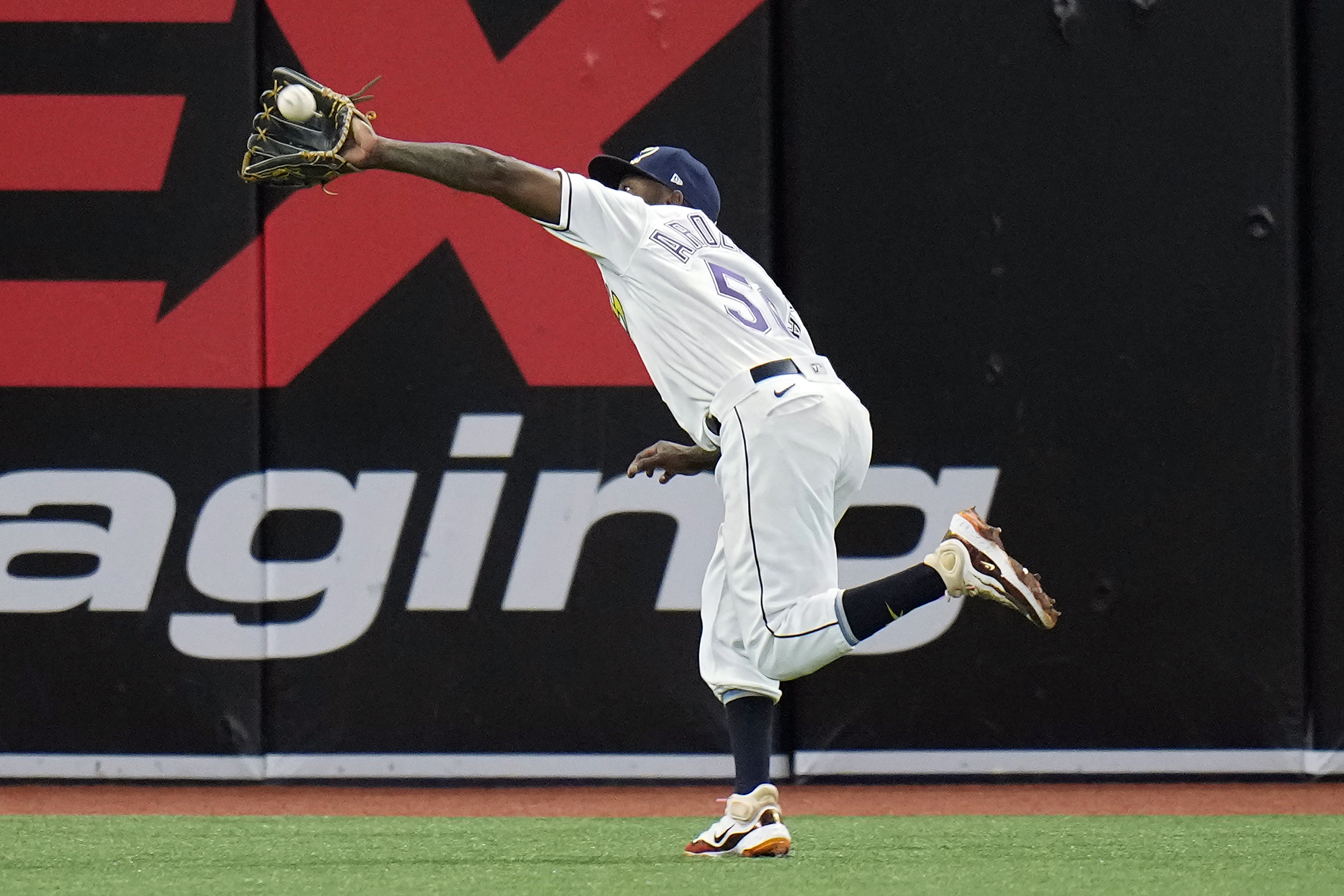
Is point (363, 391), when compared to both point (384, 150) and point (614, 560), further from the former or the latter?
point (384, 150)

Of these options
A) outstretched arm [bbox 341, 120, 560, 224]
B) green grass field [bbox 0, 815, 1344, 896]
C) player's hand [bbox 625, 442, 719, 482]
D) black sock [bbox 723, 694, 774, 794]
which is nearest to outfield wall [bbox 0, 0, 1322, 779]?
green grass field [bbox 0, 815, 1344, 896]

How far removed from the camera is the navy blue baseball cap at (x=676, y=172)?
13.3 ft

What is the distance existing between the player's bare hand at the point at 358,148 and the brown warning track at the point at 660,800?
231 cm

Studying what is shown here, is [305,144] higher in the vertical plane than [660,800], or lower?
higher

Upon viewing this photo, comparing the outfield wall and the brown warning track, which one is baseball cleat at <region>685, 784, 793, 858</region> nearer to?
the brown warning track

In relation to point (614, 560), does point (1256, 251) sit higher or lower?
higher

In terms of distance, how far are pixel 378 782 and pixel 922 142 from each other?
284cm

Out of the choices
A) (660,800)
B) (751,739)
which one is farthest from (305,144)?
(660,800)

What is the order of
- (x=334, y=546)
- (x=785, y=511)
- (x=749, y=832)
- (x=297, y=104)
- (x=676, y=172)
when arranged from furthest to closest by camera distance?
(x=334, y=546), (x=676, y=172), (x=749, y=832), (x=785, y=511), (x=297, y=104)

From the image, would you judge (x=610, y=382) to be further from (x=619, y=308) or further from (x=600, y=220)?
(x=600, y=220)

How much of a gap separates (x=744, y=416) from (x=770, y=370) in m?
0.13

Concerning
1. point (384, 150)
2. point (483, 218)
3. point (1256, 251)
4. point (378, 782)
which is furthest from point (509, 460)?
point (1256, 251)

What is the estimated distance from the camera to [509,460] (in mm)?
5512

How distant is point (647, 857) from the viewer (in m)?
3.79
